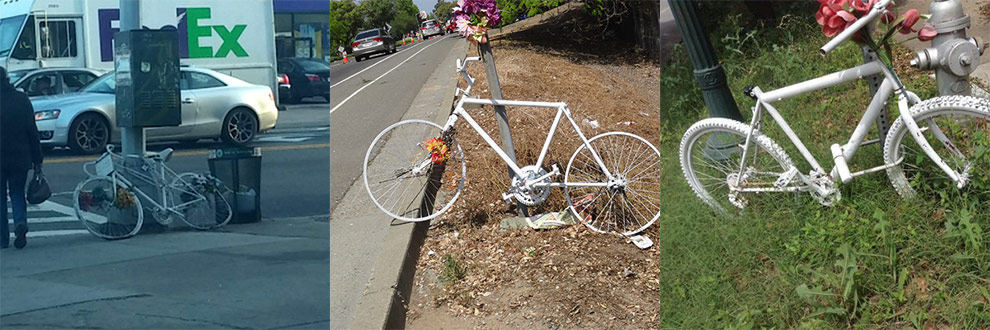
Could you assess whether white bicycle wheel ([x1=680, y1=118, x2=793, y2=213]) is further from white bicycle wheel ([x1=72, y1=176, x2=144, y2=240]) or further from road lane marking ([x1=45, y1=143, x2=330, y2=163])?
white bicycle wheel ([x1=72, y1=176, x2=144, y2=240])

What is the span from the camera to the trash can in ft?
10.3

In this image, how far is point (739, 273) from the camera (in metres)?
2.94

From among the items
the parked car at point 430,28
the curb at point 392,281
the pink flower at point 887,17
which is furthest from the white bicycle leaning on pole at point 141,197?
the parked car at point 430,28

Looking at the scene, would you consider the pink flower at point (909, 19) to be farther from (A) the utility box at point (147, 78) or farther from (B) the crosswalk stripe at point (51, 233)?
(B) the crosswalk stripe at point (51, 233)

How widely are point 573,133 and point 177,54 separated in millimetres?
3505

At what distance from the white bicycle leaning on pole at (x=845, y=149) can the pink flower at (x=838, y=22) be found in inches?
2.1

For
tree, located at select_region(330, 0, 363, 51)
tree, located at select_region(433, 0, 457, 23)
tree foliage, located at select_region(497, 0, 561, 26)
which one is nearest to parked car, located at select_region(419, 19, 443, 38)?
tree, located at select_region(433, 0, 457, 23)

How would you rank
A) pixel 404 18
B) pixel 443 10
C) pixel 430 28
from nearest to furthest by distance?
pixel 443 10 → pixel 430 28 → pixel 404 18

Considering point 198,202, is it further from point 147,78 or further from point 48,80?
point 48,80

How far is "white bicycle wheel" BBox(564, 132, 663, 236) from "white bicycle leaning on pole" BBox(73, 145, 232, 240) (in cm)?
201

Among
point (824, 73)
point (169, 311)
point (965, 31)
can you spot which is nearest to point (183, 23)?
point (169, 311)

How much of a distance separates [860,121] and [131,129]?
8.06ft

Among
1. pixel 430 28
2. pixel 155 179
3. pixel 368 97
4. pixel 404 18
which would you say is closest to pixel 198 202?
pixel 155 179

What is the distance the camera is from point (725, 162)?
3.26 m
